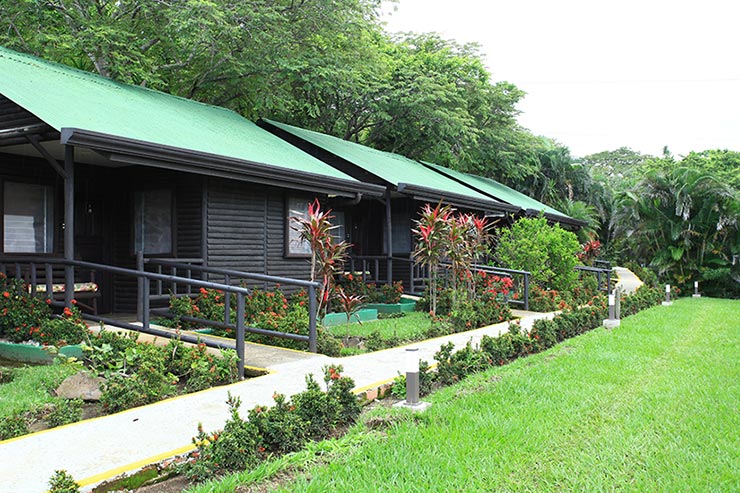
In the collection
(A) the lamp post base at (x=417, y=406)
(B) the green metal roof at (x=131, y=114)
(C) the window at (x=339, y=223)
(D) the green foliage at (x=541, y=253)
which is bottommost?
(A) the lamp post base at (x=417, y=406)

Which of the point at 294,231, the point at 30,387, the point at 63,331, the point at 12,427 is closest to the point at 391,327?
the point at 294,231

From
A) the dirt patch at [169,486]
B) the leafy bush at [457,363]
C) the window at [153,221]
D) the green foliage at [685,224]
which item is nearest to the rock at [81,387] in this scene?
the dirt patch at [169,486]

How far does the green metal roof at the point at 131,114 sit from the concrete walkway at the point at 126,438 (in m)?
4.13

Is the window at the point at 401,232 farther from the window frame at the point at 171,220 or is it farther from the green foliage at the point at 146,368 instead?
the green foliage at the point at 146,368

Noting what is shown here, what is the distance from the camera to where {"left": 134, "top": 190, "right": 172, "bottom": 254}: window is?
1145 centimetres

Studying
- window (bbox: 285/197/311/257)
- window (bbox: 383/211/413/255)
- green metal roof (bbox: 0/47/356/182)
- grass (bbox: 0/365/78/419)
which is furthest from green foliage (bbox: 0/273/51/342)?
window (bbox: 383/211/413/255)

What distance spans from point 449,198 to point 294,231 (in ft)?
17.7

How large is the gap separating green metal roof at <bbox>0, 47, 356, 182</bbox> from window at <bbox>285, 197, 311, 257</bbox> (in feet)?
2.72

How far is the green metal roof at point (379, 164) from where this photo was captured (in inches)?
646

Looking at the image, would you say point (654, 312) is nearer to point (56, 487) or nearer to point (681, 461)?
point (681, 461)

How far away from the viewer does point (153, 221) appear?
1151 cm

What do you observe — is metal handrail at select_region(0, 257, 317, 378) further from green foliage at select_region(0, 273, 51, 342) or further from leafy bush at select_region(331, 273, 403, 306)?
leafy bush at select_region(331, 273, 403, 306)

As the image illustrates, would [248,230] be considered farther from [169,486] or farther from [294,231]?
[169,486]

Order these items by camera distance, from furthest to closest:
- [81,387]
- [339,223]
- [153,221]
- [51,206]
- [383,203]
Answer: [383,203] < [339,223] < [153,221] < [51,206] < [81,387]
